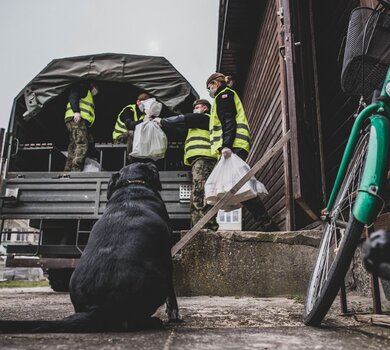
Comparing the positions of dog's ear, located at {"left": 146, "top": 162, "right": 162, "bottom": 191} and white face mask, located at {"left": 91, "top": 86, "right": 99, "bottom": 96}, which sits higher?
white face mask, located at {"left": 91, "top": 86, "right": 99, "bottom": 96}

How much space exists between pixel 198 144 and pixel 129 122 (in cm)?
121

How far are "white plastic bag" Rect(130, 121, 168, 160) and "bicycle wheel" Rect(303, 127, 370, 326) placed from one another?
312cm

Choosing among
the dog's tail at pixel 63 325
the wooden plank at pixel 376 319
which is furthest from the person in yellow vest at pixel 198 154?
the dog's tail at pixel 63 325

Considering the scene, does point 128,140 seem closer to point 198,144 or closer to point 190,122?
point 190,122

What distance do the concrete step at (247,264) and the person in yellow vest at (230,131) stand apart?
641 mm

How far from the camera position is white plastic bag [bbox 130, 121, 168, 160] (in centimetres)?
516

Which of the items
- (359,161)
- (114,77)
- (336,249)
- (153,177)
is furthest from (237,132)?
(336,249)

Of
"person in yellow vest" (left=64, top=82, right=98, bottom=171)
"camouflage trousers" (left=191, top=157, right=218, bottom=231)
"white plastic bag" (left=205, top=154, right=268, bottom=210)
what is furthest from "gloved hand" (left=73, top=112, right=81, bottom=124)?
"white plastic bag" (left=205, top=154, right=268, bottom=210)

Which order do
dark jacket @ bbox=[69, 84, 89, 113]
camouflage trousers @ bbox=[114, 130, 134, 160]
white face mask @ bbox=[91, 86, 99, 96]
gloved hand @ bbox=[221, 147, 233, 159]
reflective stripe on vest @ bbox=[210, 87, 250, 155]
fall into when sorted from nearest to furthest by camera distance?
gloved hand @ bbox=[221, 147, 233, 159]
reflective stripe on vest @ bbox=[210, 87, 250, 155]
camouflage trousers @ bbox=[114, 130, 134, 160]
dark jacket @ bbox=[69, 84, 89, 113]
white face mask @ bbox=[91, 86, 99, 96]

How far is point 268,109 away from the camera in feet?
23.2

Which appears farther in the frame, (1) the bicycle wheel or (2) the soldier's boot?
(2) the soldier's boot

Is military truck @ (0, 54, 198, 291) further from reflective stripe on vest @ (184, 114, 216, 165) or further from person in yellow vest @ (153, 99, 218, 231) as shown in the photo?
reflective stripe on vest @ (184, 114, 216, 165)

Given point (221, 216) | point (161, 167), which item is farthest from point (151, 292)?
point (221, 216)

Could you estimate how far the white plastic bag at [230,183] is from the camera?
435 cm
